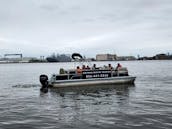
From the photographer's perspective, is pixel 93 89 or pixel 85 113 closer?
pixel 85 113

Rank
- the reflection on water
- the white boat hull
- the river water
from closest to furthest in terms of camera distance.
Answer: the river water
the reflection on water
the white boat hull

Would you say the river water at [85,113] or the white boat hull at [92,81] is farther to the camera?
the white boat hull at [92,81]

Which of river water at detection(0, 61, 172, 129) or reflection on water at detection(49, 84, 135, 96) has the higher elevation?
reflection on water at detection(49, 84, 135, 96)

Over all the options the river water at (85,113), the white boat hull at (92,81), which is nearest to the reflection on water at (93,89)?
the white boat hull at (92,81)

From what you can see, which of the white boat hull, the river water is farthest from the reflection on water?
the river water

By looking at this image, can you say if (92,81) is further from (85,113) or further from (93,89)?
(85,113)

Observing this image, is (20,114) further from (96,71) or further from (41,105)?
(96,71)

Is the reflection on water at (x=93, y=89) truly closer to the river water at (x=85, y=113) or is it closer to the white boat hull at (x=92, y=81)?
the white boat hull at (x=92, y=81)

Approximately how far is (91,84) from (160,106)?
48.1ft

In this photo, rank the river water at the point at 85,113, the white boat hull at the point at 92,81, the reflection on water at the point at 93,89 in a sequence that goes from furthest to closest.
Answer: the white boat hull at the point at 92,81 < the reflection on water at the point at 93,89 < the river water at the point at 85,113

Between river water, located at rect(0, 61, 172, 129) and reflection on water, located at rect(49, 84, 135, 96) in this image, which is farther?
reflection on water, located at rect(49, 84, 135, 96)

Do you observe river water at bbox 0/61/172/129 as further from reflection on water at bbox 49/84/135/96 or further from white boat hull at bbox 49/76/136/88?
white boat hull at bbox 49/76/136/88

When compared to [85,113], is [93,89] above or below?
above

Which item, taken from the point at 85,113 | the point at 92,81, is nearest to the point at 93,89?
the point at 92,81
